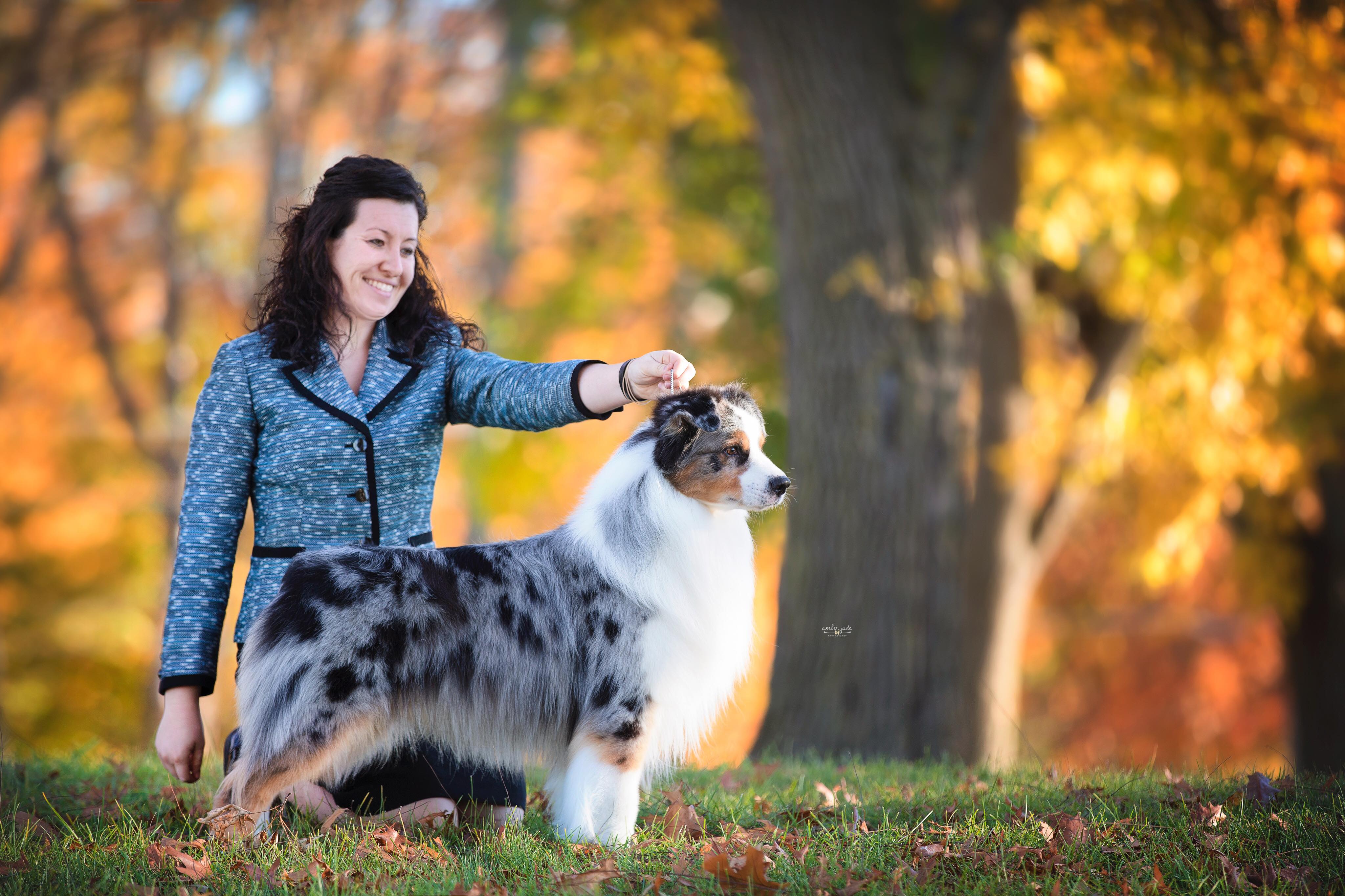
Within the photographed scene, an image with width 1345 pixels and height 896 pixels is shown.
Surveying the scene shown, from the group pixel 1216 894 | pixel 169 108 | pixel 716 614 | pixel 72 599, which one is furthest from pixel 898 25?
pixel 72 599

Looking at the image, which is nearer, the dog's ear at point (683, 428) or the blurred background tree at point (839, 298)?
the dog's ear at point (683, 428)

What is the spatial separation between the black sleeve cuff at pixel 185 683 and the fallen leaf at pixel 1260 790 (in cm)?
349

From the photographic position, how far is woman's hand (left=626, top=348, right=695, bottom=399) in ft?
11.6

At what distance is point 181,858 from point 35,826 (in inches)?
34.7

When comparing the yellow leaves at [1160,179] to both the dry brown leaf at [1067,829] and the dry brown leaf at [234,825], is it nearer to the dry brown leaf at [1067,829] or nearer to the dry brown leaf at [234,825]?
the dry brown leaf at [1067,829]

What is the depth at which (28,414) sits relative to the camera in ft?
51.5

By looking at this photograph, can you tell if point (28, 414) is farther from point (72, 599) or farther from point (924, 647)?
point (924, 647)

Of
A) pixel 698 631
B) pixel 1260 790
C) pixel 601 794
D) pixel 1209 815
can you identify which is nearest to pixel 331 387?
pixel 698 631

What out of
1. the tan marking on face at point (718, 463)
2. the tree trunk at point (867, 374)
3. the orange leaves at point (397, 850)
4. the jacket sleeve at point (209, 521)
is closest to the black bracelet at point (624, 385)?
the tan marking on face at point (718, 463)

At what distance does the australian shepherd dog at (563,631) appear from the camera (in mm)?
3291

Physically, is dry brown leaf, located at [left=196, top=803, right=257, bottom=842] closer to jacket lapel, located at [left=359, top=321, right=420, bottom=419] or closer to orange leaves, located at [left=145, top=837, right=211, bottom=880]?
orange leaves, located at [left=145, top=837, right=211, bottom=880]

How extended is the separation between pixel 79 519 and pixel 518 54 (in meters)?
9.87

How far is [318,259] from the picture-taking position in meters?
3.80

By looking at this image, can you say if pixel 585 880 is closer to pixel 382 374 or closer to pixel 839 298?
pixel 382 374
